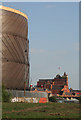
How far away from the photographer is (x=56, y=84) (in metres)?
166

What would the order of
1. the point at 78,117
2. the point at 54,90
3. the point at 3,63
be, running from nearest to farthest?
1. the point at 78,117
2. the point at 3,63
3. the point at 54,90

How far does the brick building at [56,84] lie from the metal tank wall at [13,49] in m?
91.0

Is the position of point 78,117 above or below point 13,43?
below

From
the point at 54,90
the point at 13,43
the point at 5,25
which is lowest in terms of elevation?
the point at 54,90

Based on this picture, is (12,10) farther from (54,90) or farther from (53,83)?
(53,83)

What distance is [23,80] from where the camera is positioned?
202ft

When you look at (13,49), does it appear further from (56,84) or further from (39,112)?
(56,84)

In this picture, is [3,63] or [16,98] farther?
[3,63]

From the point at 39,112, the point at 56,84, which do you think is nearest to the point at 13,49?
the point at 39,112

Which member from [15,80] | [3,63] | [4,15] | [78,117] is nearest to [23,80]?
[15,80]

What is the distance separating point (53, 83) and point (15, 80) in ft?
356

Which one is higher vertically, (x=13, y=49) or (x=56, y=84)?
(x=13, y=49)

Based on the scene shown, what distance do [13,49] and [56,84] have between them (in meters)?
110

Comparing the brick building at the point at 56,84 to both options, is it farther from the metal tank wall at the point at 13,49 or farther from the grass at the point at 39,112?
the grass at the point at 39,112
